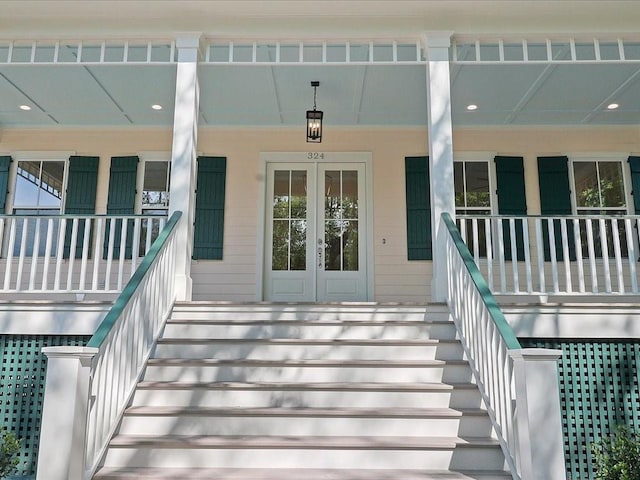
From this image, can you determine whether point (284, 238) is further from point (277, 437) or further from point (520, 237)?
point (277, 437)

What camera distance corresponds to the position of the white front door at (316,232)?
6648mm

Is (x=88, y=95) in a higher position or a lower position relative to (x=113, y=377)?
higher

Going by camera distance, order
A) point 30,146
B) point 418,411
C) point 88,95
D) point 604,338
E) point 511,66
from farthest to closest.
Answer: point 30,146, point 88,95, point 511,66, point 604,338, point 418,411

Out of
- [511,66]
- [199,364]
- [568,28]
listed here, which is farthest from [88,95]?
[568,28]

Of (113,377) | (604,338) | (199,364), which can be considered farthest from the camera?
(604,338)

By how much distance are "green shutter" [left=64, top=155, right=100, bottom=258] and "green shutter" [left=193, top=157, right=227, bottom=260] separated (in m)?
1.42

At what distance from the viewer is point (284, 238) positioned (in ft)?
22.4

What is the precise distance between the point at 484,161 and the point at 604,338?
347 cm

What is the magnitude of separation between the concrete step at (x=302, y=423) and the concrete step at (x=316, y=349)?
2.06 ft

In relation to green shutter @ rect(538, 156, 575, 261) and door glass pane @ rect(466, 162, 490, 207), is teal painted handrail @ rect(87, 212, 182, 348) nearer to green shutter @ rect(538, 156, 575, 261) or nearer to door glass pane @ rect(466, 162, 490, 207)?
door glass pane @ rect(466, 162, 490, 207)

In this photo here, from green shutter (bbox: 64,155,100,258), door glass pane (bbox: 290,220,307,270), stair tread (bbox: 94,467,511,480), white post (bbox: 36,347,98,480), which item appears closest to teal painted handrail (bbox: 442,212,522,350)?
stair tread (bbox: 94,467,511,480)

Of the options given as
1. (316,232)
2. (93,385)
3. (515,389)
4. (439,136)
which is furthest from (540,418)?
(316,232)

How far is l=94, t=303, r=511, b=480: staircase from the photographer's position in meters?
2.92

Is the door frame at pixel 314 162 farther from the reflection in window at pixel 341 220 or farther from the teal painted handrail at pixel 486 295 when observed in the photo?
the teal painted handrail at pixel 486 295
